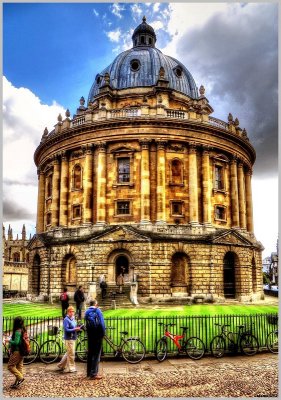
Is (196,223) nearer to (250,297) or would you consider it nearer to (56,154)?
(250,297)

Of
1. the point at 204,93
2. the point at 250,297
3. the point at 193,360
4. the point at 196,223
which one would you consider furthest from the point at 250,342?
the point at 204,93

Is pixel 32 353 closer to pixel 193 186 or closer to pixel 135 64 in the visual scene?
pixel 193 186

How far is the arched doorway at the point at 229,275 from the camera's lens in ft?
116

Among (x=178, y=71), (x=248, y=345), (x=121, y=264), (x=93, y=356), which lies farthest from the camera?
(x=178, y=71)

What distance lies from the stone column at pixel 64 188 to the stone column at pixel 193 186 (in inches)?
458

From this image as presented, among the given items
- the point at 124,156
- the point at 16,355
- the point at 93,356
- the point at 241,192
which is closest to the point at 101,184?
the point at 124,156

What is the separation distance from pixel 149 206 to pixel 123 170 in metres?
4.22

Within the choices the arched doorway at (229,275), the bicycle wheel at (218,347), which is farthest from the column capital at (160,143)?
the bicycle wheel at (218,347)

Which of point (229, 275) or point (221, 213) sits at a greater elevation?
point (221, 213)

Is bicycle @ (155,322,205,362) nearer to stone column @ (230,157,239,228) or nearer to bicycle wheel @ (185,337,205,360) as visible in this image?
bicycle wheel @ (185,337,205,360)

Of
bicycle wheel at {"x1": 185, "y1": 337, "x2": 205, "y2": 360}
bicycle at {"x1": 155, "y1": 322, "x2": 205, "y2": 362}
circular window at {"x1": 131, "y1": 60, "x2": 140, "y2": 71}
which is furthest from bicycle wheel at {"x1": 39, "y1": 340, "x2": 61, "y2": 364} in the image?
circular window at {"x1": 131, "y1": 60, "x2": 140, "y2": 71}

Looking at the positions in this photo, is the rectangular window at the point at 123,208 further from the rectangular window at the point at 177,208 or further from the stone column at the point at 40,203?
the stone column at the point at 40,203

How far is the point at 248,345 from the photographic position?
14000mm

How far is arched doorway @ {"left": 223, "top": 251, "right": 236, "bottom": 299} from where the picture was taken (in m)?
35.5
